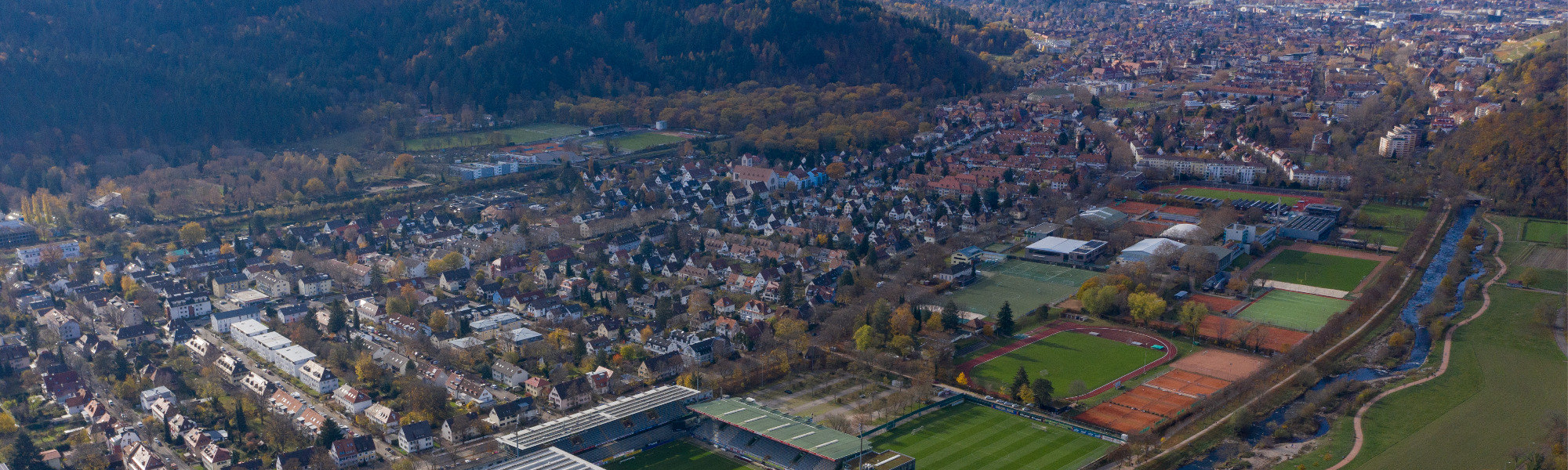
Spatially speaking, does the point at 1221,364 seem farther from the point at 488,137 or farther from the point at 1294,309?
the point at 488,137

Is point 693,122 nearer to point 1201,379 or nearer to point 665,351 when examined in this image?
point 665,351

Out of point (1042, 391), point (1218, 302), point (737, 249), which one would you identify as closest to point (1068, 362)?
point (1042, 391)

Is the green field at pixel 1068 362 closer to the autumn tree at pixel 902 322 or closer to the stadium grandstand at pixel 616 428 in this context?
the autumn tree at pixel 902 322

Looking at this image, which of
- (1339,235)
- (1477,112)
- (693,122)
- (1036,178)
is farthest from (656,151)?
(1477,112)

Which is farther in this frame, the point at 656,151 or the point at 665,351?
the point at 656,151

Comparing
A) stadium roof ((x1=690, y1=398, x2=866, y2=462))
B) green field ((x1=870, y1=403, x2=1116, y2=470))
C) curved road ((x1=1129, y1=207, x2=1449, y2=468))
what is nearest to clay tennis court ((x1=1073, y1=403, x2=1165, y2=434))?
green field ((x1=870, y1=403, x2=1116, y2=470))

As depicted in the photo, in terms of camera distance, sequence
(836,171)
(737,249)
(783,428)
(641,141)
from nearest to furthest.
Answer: (783,428)
(737,249)
(836,171)
(641,141)
